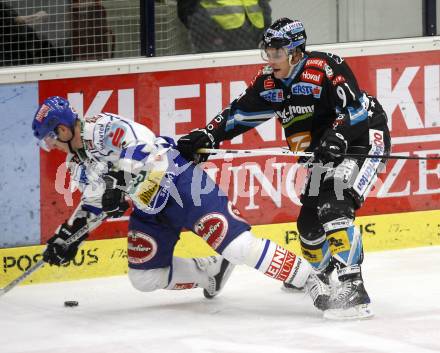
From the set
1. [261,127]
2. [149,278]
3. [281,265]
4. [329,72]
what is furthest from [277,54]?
[261,127]

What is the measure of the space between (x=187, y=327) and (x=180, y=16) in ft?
6.69

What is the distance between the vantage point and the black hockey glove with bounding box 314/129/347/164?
515 cm

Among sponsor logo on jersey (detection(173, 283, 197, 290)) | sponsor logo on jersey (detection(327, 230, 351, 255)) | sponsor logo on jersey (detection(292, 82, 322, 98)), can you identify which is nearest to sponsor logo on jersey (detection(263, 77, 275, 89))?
sponsor logo on jersey (detection(292, 82, 322, 98))

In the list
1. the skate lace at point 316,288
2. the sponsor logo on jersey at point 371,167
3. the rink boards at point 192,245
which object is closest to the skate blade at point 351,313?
the skate lace at point 316,288

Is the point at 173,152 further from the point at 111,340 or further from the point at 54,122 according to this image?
the point at 111,340

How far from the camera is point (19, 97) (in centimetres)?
625

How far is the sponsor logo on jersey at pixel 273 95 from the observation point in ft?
17.9

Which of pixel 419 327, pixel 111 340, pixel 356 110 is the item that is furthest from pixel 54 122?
pixel 419 327

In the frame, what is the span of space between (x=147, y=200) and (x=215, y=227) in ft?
1.08

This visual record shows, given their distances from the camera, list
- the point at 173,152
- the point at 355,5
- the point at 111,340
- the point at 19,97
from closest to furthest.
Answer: the point at 111,340 → the point at 173,152 → the point at 19,97 → the point at 355,5

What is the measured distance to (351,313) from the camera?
205 inches

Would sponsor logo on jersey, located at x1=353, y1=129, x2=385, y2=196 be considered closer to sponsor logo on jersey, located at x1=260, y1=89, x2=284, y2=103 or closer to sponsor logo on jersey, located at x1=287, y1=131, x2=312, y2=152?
sponsor logo on jersey, located at x1=287, y1=131, x2=312, y2=152

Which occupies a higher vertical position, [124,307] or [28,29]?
[28,29]

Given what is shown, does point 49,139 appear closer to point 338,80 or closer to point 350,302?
point 338,80
